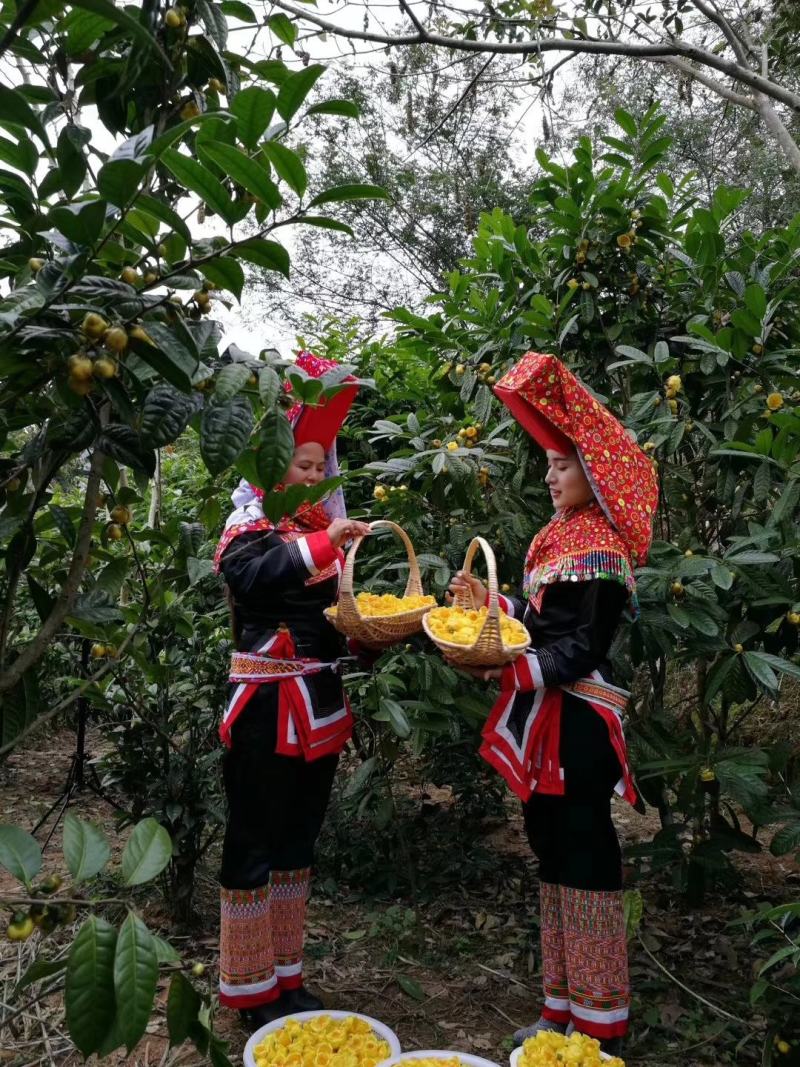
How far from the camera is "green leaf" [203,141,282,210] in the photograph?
83cm

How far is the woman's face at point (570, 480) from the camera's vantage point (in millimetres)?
2174

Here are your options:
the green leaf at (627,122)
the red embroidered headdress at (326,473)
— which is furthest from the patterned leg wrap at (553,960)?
the green leaf at (627,122)

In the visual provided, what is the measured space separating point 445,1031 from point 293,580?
1356 mm

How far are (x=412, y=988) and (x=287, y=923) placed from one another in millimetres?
489

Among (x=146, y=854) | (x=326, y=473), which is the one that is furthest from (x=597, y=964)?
(x=146, y=854)

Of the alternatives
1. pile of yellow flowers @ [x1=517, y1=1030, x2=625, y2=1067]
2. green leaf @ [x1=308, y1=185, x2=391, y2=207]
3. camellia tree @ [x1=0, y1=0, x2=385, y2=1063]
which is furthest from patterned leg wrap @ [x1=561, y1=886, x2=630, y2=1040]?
green leaf @ [x1=308, y1=185, x2=391, y2=207]

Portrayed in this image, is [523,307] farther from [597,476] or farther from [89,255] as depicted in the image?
[89,255]

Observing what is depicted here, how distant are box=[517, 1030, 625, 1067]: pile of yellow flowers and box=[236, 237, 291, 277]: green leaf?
1718 mm

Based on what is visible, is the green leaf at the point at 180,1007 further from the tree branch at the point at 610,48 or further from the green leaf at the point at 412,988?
the tree branch at the point at 610,48

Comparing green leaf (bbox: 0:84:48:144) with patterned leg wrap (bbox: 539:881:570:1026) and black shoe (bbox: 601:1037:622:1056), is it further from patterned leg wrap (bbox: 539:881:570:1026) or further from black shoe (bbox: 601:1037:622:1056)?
black shoe (bbox: 601:1037:622:1056)

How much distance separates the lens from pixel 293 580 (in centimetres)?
214

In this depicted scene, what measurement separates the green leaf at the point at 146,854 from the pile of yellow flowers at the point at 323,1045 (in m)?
1.31

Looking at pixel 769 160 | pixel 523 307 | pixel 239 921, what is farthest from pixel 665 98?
pixel 239 921

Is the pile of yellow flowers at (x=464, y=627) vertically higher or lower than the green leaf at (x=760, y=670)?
higher
